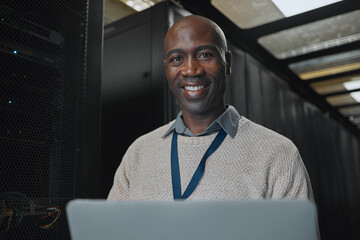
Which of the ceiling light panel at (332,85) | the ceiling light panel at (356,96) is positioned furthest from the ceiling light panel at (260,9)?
the ceiling light panel at (356,96)

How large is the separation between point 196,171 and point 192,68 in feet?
1.03

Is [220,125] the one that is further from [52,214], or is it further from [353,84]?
[353,84]

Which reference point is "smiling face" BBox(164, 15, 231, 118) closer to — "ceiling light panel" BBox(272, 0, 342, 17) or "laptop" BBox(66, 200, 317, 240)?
"laptop" BBox(66, 200, 317, 240)

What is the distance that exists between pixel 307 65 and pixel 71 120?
320cm

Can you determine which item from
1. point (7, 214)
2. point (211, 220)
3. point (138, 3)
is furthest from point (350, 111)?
point (211, 220)

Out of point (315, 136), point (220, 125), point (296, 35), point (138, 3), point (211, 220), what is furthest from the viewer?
point (315, 136)

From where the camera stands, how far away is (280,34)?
307cm

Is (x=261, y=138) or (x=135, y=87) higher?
(x=135, y=87)

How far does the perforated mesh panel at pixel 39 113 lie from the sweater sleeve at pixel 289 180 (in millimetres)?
567

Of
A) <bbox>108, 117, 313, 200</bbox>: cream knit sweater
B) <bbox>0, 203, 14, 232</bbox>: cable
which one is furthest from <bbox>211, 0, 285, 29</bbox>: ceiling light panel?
<bbox>0, 203, 14, 232</bbox>: cable

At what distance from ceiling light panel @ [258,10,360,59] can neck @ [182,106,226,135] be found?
2.12m

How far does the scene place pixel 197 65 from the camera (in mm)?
1106

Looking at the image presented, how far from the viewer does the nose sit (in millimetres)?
1094

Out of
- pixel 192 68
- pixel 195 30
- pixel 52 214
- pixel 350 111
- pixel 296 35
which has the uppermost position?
pixel 296 35
